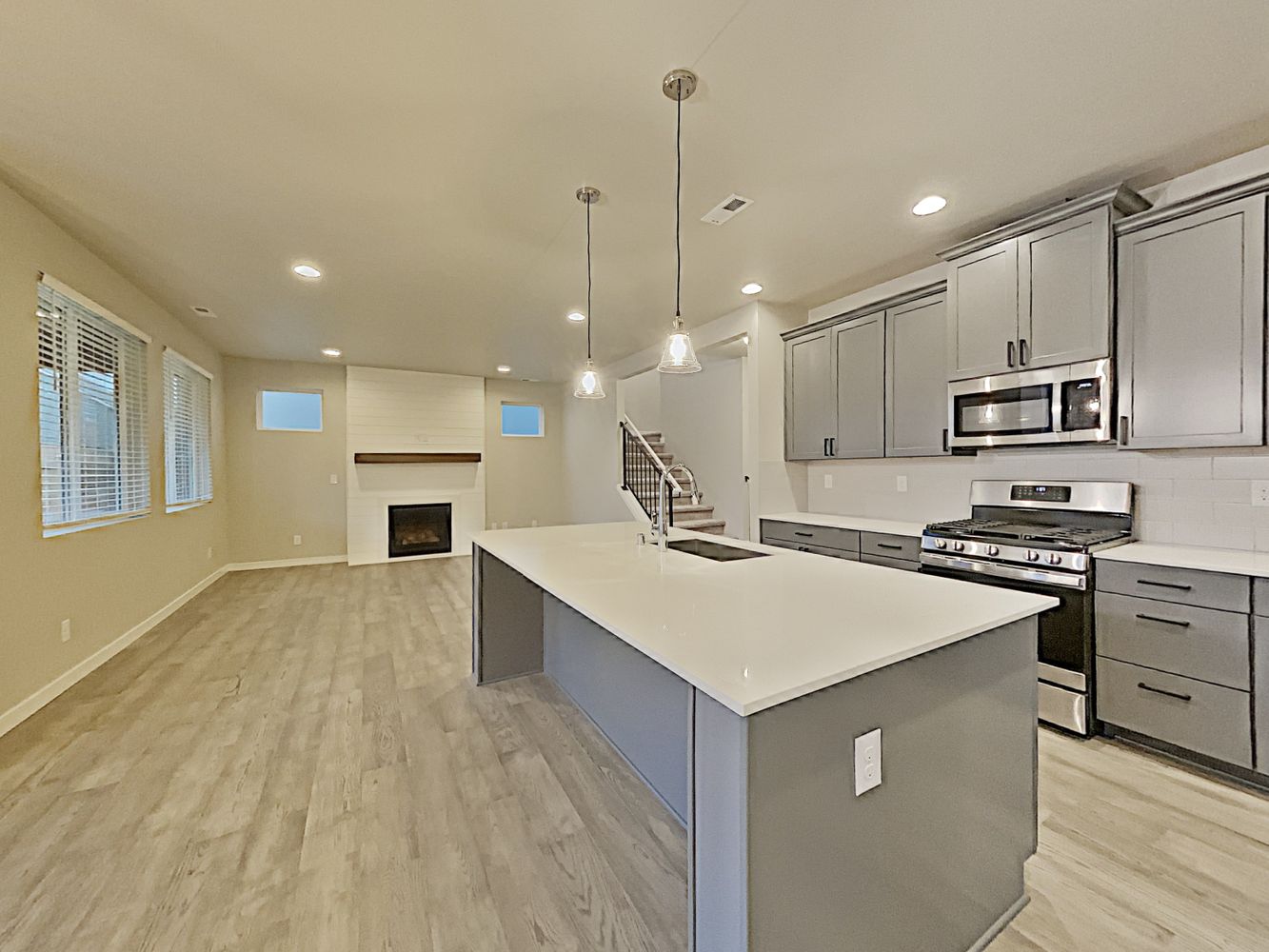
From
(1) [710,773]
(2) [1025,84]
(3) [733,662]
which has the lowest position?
(1) [710,773]

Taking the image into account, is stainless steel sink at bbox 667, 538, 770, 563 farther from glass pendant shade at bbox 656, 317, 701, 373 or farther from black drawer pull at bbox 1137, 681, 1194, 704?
black drawer pull at bbox 1137, 681, 1194, 704

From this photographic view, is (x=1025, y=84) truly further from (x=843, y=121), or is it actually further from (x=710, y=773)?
(x=710, y=773)

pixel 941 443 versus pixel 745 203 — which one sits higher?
pixel 745 203

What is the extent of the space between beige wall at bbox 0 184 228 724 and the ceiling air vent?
11.2ft

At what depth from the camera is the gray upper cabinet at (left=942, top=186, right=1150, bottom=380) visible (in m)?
2.56

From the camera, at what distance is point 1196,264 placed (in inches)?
91.4

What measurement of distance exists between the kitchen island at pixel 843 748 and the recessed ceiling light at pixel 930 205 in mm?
2015

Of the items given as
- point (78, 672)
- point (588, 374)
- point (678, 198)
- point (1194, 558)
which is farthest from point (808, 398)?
point (78, 672)

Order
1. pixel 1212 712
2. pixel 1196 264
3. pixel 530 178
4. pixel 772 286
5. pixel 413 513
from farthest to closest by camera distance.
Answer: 1. pixel 413 513
2. pixel 772 286
3. pixel 530 178
4. pixel 1196 264
5. pixel 1212 712

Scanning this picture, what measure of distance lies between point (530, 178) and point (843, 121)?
4.57ft

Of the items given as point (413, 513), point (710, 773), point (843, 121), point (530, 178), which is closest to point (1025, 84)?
point (843, 121)

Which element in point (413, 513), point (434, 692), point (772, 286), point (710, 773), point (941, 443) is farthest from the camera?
point (413, 513)

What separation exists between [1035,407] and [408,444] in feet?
22.8

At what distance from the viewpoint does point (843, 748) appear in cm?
111
